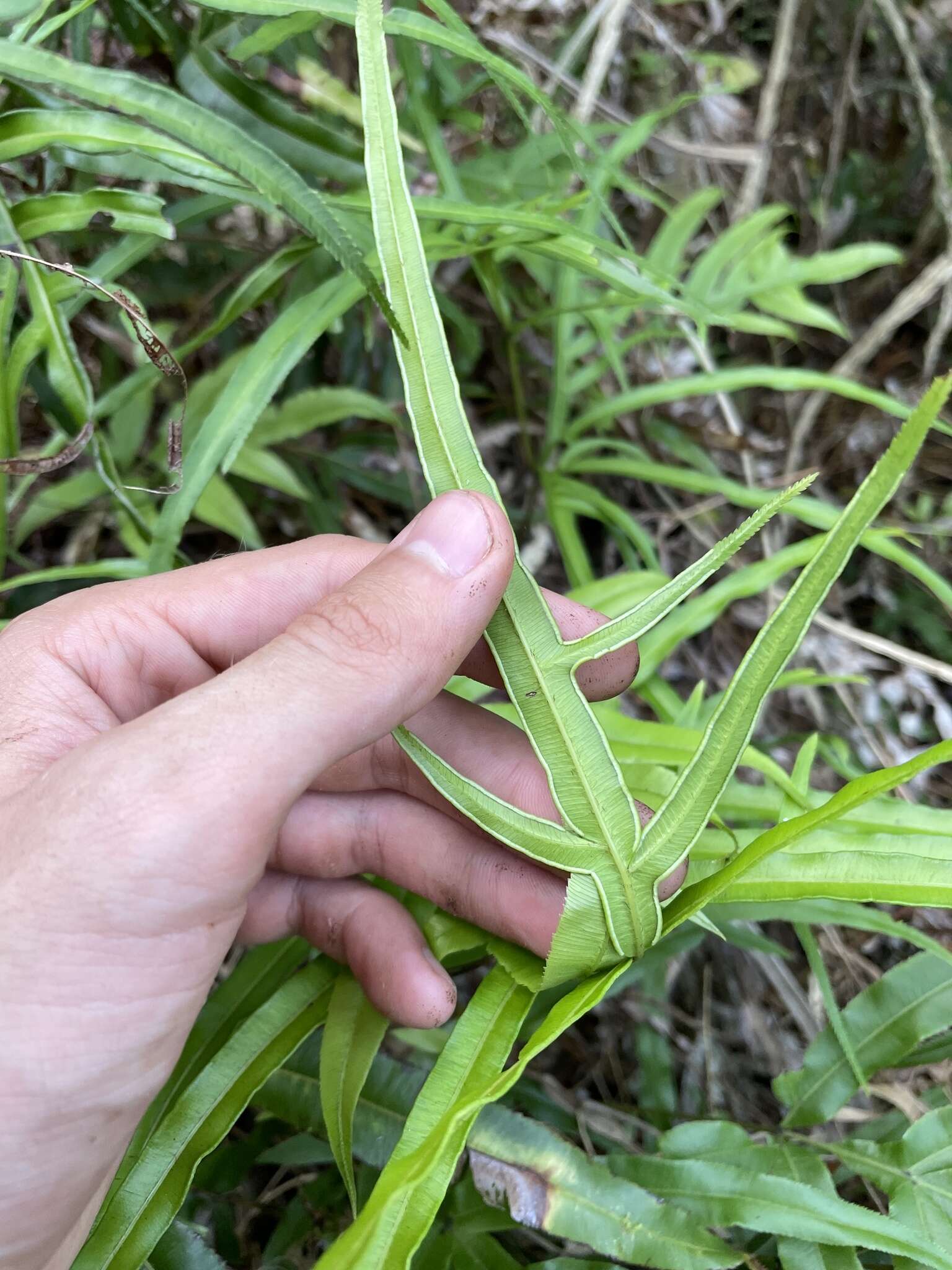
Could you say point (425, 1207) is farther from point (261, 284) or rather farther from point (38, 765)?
point (261, 284)

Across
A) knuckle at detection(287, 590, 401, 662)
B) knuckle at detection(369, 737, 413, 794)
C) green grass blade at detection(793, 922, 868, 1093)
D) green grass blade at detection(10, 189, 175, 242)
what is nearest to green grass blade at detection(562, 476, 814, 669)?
knuckle at detection(287, 590, 401, 662)

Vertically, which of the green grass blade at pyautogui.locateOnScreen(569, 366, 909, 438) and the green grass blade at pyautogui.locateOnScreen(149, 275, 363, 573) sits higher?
the green grass blade at pyautogui.locateOnScreen(149, 275, 363, 573)

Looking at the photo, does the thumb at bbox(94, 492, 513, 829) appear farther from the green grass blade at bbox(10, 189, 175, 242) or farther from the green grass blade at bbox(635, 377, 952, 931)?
the green grass blade at bbox(10, 189, 175, 242)

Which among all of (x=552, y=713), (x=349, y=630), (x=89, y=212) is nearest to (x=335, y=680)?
(x=349, y=630)

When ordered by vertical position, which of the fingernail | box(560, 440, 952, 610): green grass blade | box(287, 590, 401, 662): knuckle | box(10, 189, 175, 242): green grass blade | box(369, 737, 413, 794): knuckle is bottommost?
box(369, 737, 413, 794): knuckle

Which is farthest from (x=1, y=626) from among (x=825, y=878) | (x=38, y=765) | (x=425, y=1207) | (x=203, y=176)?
(x=825, y=878)

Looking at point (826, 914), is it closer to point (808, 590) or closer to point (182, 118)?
point (808, 590)

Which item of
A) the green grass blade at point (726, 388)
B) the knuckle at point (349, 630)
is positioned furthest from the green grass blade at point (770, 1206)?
the green grass blade at point (726, 388)
